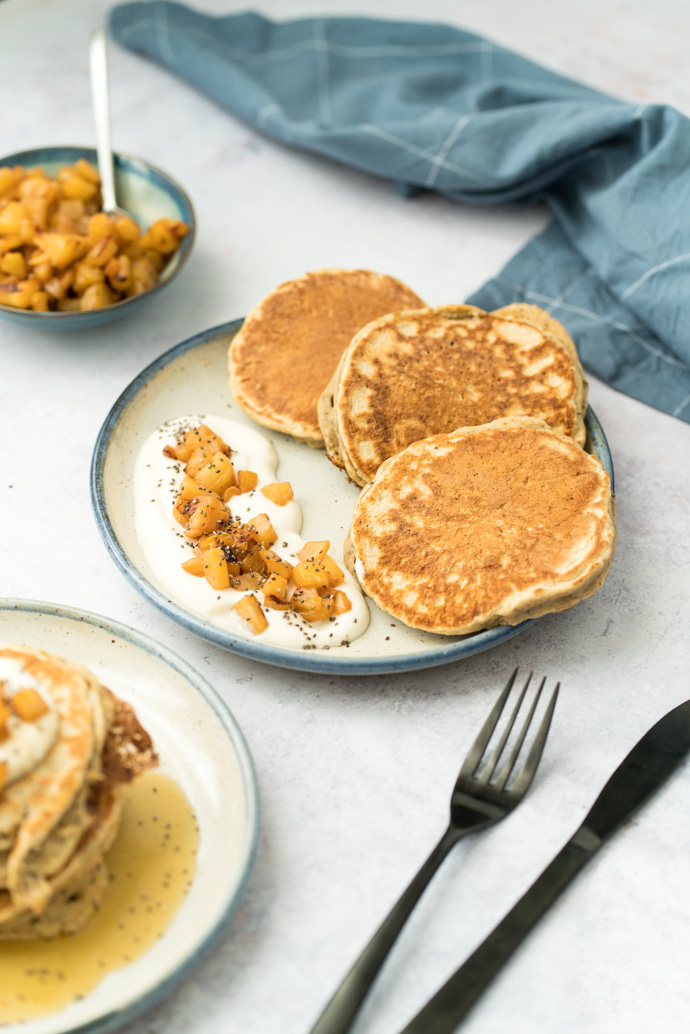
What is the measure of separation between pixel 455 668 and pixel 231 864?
2.82ft

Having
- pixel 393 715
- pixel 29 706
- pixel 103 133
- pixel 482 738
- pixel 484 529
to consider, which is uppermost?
pixel 103 133

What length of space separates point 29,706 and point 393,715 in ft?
3.25

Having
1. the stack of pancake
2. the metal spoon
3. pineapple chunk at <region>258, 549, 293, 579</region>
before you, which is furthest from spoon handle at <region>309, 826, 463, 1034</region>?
the metal spoon

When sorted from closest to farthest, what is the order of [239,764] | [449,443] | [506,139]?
[239,764], [449,443], [506,139]

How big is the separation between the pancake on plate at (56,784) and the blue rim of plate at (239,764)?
0.22 meters

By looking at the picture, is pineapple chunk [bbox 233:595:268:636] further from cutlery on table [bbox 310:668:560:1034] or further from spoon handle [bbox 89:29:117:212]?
spoon handle [bbox 89:29:117:212]

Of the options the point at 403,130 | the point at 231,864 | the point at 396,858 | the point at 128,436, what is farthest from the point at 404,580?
the point at 403,130

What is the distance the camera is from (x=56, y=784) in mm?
1665

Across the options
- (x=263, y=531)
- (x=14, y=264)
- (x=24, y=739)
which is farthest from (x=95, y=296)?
(x=24, y=739)

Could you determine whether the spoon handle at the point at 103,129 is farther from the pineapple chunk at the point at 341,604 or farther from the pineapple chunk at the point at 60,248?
the pineapple chunk at the point at 341,604

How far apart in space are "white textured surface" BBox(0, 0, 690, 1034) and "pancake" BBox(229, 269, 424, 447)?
51cm

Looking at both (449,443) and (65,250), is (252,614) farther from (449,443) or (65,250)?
(65,250)

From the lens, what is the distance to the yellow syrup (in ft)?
5.74

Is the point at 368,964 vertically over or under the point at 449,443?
under
